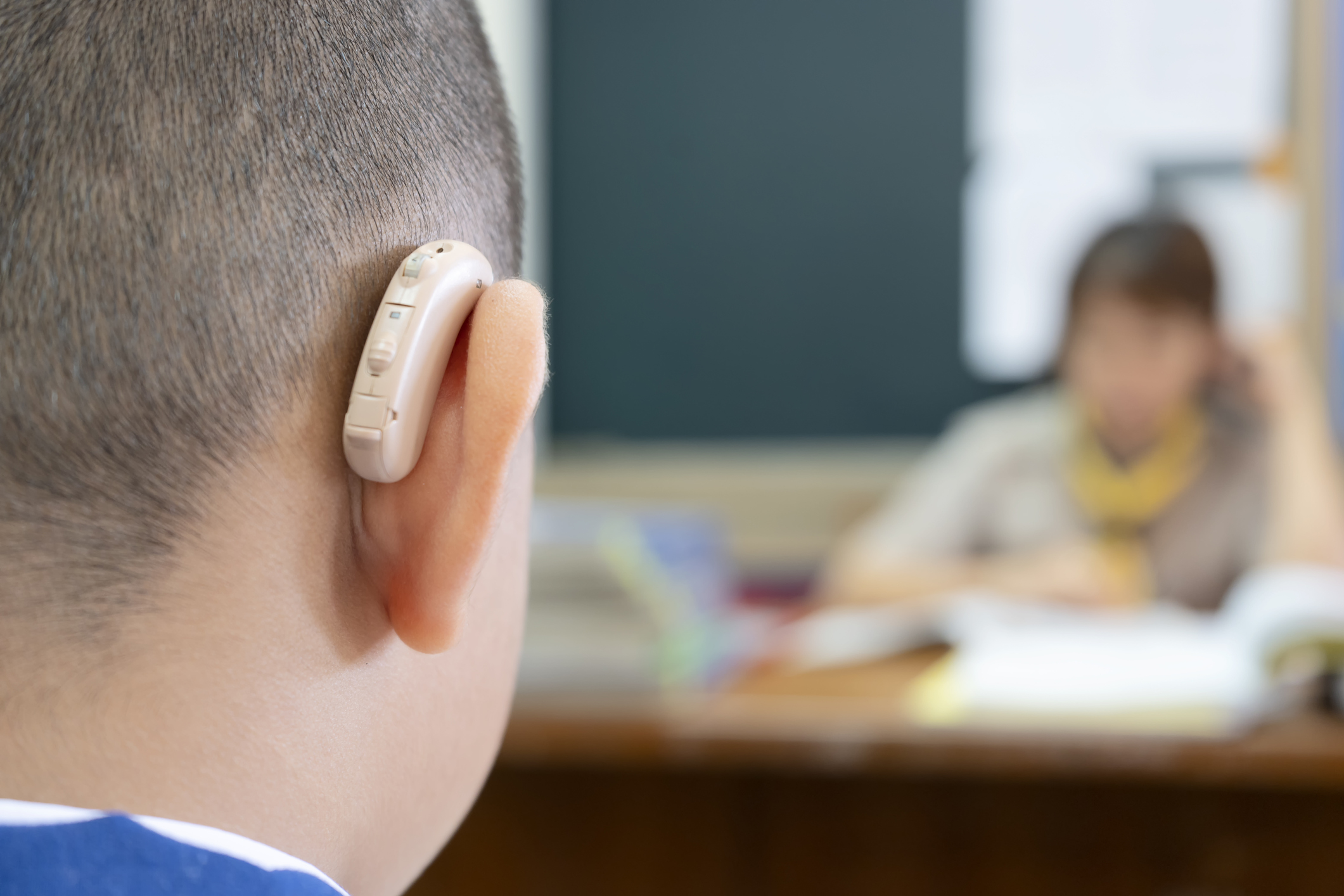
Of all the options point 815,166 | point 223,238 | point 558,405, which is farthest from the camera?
point 558,405

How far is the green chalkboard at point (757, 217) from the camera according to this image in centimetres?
316

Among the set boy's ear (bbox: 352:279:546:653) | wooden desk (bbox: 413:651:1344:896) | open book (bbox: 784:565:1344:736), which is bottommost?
wooden desk (bbox: 413:651:1344:896)

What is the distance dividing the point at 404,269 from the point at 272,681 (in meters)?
0.12

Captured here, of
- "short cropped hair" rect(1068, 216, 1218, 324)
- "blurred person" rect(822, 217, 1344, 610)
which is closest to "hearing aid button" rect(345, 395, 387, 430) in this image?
"blurred person" rect(822, 217, 1344, 610)

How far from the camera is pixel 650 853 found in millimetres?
1271

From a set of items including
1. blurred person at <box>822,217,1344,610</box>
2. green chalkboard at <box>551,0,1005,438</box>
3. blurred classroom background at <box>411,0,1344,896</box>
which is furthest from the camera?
green chalkboard at <box>551,0,1005,438</box>

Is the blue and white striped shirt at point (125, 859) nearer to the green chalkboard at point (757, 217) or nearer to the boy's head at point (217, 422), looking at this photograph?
the boy's head at point (217, 422)

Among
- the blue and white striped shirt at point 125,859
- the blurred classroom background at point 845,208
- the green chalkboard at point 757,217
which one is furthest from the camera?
the green chalkboard at point 757,217

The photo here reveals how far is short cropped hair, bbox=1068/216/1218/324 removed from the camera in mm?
2113

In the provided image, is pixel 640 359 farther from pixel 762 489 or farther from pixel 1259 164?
pixel 1259 164

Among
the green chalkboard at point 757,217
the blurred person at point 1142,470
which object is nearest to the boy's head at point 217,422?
the blurred person at point 1142,470

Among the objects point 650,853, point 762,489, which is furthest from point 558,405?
point 650,853

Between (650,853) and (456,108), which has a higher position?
(456,108)

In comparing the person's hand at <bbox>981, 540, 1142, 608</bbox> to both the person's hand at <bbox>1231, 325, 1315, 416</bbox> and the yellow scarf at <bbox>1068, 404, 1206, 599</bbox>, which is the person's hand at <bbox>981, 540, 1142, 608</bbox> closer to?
the yellow scarf at <bbox>1068, 404, 1206, 599</bbox>
